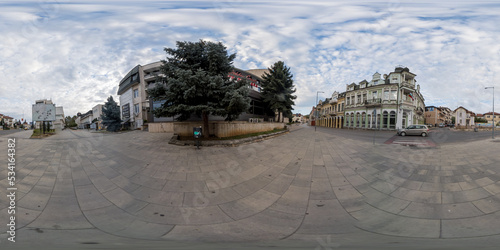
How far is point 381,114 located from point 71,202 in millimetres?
32696

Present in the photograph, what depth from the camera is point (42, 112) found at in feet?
53.7

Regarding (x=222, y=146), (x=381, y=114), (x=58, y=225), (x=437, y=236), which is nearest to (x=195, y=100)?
(x=222, y=146)

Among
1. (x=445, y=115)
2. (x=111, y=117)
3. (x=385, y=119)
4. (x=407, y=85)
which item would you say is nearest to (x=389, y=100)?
(x=385, y=119)

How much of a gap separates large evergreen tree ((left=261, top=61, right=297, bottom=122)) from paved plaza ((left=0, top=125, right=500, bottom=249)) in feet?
53.0

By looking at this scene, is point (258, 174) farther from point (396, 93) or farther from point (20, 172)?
point (396, 93)

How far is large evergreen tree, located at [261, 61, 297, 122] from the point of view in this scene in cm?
2155

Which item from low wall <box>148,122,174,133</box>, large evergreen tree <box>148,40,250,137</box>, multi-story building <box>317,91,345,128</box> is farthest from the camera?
multi-story building <box>317,91,345,128</box>

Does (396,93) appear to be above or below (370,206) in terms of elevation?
above

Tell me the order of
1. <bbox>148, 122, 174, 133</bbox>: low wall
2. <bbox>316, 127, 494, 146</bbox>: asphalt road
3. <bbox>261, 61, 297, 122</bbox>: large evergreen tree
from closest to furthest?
<bbox>316, 127, 494, 146</bbox>: asphalt road → <bbox>148, 122, 174, 133</bbox>: low wall → <bbox>261, 61, 297, 122</bbox>: large evergreen tree

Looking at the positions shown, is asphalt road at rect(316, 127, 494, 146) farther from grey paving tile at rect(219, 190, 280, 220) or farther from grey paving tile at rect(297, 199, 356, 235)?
grey paving tile at rect(219, 190, 280, 220)

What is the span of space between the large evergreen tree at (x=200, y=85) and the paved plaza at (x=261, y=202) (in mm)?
3473

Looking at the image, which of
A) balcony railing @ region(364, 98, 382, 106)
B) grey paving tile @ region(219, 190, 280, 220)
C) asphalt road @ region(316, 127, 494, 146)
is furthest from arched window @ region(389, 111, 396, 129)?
grey paving tile @ region(219, 190, 280, 220)

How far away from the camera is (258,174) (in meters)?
5.06

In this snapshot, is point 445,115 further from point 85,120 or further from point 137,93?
point 85,120
